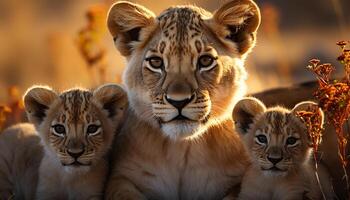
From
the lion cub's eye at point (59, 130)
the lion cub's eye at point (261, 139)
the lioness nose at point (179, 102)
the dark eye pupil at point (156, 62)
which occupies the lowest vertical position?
the lion cub's eye at point (59, 130)

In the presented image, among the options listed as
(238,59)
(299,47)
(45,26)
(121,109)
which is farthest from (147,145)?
(45,26)

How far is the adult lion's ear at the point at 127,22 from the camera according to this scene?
9.19 m

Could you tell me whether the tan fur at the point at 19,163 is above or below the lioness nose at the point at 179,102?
below

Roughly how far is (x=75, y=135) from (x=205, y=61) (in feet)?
3.85

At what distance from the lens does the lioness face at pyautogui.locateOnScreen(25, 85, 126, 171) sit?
888cm

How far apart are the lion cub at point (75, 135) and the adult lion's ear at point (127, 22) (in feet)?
1.22

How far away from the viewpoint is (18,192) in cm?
1005

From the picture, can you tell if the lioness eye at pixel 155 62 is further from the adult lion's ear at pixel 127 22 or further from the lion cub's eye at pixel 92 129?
the lion cub's eye at pixel 92 129

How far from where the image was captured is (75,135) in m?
8.91

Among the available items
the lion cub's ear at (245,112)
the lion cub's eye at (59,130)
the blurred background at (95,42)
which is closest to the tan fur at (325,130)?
the lion cub's ear at (245,112)

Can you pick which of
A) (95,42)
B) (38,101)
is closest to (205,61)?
(38,101)

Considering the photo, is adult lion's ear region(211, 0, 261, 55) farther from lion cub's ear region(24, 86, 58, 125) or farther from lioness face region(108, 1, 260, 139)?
lion cub's ear region(24, 86, 58, 125)

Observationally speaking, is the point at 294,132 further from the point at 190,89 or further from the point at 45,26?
the point at 45,26

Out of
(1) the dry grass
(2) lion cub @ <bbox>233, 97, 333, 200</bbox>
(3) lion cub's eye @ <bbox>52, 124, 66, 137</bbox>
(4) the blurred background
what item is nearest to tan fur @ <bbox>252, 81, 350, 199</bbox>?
(2) lion cub @ <bbox>233, 97, 333, 200</bbox>
